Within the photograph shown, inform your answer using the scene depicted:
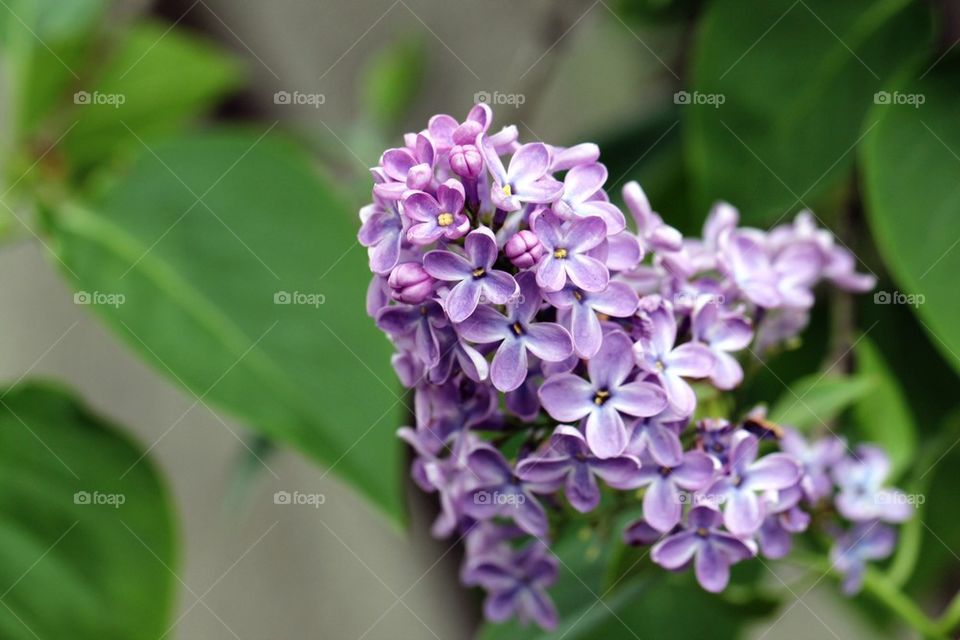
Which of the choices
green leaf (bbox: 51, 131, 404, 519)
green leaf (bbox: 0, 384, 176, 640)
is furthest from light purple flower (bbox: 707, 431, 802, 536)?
green leaf (bbox: 0, 384, 176, 640)

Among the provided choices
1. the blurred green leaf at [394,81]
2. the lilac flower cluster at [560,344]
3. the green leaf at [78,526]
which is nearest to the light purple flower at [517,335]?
the lilac flower cluster at [560,344]

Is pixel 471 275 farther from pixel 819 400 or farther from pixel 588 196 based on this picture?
pixel 819 400

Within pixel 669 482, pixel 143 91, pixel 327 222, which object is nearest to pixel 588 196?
pixel 669 482

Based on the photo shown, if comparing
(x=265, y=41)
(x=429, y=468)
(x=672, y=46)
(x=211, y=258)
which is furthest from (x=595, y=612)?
(x=265, y=41)

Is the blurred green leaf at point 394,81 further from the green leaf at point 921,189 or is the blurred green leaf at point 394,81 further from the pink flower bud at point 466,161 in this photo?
the pink flower bud at point 466,161

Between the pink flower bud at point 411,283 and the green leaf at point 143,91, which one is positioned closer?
the pink flower bud at point 411,283

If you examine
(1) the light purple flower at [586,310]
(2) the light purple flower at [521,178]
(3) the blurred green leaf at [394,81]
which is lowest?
(1) the light purple flower at [586,310]

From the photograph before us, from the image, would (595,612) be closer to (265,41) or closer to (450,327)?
(450,327)

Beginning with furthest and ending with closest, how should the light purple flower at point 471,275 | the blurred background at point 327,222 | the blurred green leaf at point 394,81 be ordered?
the blurred green leaf at point 394,81, the blurred background at point 327,222, the light purple flower at point 471,275
